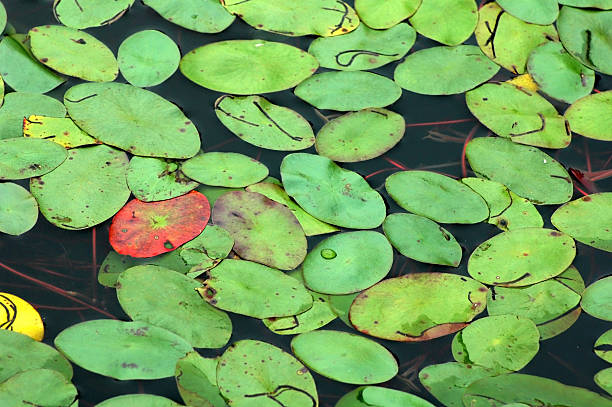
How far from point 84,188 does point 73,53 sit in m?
0.57

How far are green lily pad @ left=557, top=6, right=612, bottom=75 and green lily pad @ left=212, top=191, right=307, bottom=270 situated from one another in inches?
50.9

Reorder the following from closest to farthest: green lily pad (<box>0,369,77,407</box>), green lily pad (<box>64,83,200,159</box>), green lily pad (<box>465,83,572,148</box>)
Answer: green lily pad (<box>0,369,77,407</box>)
green lily pad (<box>64,83,200,159</box>)
green lily pad (<box>465,83,572,148</box>)

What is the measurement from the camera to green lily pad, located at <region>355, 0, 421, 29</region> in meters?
2.71

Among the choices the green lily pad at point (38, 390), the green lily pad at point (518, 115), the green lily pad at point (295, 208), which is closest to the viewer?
the green lily pad at point (38, 390)

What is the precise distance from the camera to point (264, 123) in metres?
2.42

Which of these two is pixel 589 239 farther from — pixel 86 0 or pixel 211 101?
pixel 86 0

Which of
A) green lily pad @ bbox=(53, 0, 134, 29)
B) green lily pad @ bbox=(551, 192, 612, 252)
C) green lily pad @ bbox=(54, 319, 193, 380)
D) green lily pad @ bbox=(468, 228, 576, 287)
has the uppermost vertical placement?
green lily pad @ bbox=(53, 0, 134, 29)

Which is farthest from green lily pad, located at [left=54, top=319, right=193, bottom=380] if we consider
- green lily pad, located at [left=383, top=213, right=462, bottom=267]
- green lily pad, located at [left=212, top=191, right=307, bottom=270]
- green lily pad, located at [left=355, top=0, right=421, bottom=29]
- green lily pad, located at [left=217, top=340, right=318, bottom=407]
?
green lily pad, located at [left=355, top=0, right=421, bottom=29]

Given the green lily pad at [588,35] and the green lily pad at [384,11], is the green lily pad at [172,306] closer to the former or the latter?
the green lily pad at [384,11]

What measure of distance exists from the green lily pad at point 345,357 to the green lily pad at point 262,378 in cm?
4

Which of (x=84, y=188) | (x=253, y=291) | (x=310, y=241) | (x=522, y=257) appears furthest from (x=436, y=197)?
(x=84, y=188)

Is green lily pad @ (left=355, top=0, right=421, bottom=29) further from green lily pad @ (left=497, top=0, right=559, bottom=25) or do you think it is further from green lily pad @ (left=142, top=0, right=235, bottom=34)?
green lily pad @ (left=142, top=0, right=235, bottom=34)

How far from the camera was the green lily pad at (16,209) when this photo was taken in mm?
2158

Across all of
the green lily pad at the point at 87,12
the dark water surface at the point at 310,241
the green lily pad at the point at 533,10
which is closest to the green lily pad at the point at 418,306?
the dark water surface at the point at 310,241
